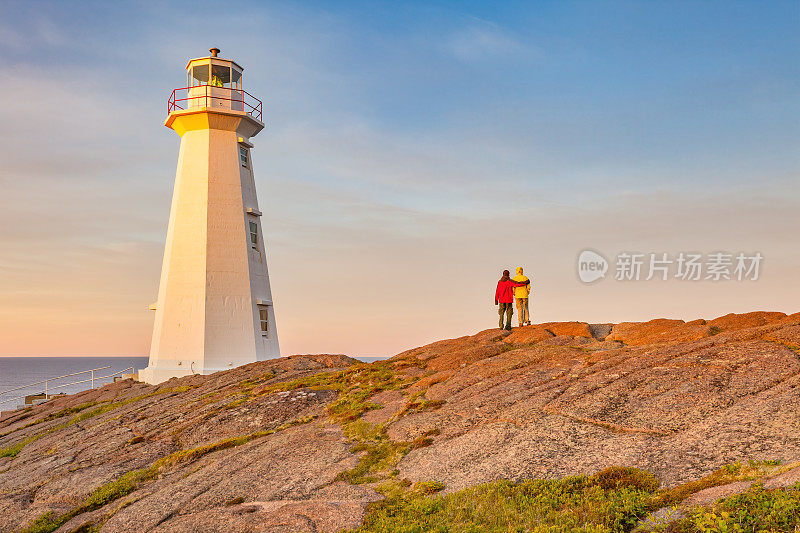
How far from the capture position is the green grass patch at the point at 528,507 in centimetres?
1030

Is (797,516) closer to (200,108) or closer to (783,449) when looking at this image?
(783,449)

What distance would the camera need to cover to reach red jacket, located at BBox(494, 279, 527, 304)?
2870 cm

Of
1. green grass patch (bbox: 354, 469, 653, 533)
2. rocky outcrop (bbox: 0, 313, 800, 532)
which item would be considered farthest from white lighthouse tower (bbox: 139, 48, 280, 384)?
green grass patch (bbox: 354, 469, 653, 533)

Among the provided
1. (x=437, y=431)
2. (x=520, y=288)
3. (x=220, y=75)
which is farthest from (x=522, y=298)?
(x=220, y=75)

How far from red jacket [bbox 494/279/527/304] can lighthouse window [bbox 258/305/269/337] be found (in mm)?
17850

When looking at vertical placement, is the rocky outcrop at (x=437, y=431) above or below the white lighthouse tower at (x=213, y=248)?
below

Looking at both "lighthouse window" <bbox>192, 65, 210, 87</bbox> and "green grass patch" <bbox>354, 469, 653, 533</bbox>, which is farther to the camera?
"lighthouse window" <bbox>192, 65, 210, 87</bbox>

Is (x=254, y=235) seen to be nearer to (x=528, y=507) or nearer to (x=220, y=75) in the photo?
(x=220, y=75)

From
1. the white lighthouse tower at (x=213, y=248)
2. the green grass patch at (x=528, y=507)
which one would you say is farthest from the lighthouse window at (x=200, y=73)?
the green grass patch at (x=528, y=507)

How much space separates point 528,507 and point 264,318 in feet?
104

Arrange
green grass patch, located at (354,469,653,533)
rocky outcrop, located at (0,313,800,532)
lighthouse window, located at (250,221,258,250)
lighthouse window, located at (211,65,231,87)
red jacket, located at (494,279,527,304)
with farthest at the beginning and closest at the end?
lighthouse window, located at (211,65,231,87)
lighthouse window, located at (250,221,258,250)
red jacket, located at (494,279,527,304)
rocky outcrop, located at (0,313,800,532)
green grass patch, located at (354,469,653,533)

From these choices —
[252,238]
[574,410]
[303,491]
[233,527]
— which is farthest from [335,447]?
[252,238]

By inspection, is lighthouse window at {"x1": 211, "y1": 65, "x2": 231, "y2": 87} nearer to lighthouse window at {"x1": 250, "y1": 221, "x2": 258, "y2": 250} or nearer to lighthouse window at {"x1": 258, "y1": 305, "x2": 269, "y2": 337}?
lighthouse window at {"x1": 250, "y1": 221, "x2": 258, "y2": 250}

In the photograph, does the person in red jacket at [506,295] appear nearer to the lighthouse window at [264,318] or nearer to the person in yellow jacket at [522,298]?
the person in yellow jacket at [522,298]
